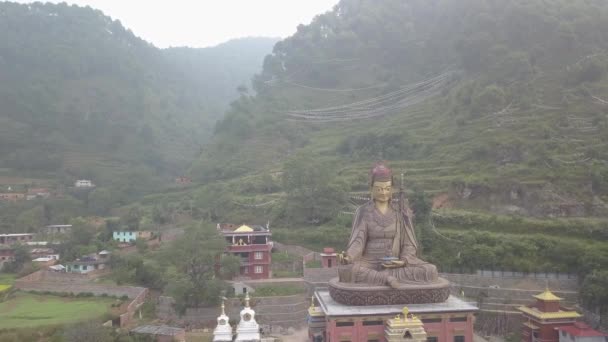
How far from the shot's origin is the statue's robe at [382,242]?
53.1 ft

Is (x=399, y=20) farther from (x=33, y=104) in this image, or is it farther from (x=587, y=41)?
(x=33, y=104)

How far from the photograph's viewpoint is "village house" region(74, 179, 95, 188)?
4791cm

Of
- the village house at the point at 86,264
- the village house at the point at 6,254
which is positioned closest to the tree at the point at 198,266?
the village house at the point at 86,264

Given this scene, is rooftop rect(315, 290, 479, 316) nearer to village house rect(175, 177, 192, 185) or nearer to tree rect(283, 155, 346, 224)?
tree rect(283, 155, 346, 224)

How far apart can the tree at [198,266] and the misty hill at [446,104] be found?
11165mm

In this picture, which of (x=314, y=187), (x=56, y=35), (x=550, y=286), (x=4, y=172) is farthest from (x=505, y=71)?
(x=56, y=35)

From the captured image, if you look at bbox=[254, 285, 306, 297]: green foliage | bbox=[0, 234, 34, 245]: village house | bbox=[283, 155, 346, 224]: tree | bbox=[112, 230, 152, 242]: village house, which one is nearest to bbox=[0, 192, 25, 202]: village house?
bbox=[0, 234, 34, 245]: village house

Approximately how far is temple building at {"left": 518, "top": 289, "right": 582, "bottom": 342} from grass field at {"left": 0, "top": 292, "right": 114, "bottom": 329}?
54.4 feet

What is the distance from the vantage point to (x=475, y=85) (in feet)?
128

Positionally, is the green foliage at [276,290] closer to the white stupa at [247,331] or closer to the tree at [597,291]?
the white stupa at [247,331]

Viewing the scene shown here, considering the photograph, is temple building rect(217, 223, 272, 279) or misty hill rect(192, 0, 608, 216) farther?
misty hill rect(192, 0, 608, 216)

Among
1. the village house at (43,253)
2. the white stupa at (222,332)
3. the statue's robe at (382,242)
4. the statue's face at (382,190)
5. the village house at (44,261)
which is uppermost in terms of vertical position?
the statue's face at (382,190)

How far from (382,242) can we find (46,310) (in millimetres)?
15597

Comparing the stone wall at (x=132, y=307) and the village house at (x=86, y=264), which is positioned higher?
the village house at (x=86, y=264)
